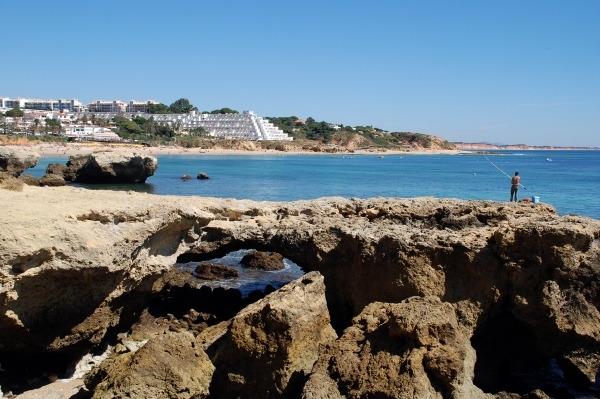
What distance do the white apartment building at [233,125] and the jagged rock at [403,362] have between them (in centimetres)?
13812

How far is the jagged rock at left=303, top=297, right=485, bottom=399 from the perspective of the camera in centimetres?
654

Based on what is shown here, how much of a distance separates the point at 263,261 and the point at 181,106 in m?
177

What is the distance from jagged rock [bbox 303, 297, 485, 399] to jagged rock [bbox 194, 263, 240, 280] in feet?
31.7

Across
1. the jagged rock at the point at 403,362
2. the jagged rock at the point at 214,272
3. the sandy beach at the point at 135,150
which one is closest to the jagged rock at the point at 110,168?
the sandy beach at the point at 135,150

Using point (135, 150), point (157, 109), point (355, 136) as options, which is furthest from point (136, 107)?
point (135, 150)

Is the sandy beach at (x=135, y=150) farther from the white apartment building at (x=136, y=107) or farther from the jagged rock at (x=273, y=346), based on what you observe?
the white apartment building at (x=136, y=107)

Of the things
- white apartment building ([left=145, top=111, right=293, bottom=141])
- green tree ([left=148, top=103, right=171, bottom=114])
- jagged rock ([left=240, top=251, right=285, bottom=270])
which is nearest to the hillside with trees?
white apartment building ([left=145, top=111, right=293, bottom=141])

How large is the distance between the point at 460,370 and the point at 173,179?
44686 mm

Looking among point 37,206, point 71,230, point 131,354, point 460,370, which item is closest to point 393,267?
point 460,370

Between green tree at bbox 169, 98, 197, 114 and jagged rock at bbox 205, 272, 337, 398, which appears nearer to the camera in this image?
jagged rock at bbox 205, 272, 337, 398

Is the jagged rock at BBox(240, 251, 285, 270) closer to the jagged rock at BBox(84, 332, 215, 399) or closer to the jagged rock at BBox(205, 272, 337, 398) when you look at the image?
the jagged rock at BBox(205, 272, 337, 398)

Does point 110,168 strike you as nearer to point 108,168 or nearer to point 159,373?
point 108,168

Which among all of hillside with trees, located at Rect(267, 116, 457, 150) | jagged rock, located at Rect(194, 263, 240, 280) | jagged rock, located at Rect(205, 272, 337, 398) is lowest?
jagged rock, located at Rect(194, 263, 240, 280)

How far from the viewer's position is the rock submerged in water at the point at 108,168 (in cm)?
3950
